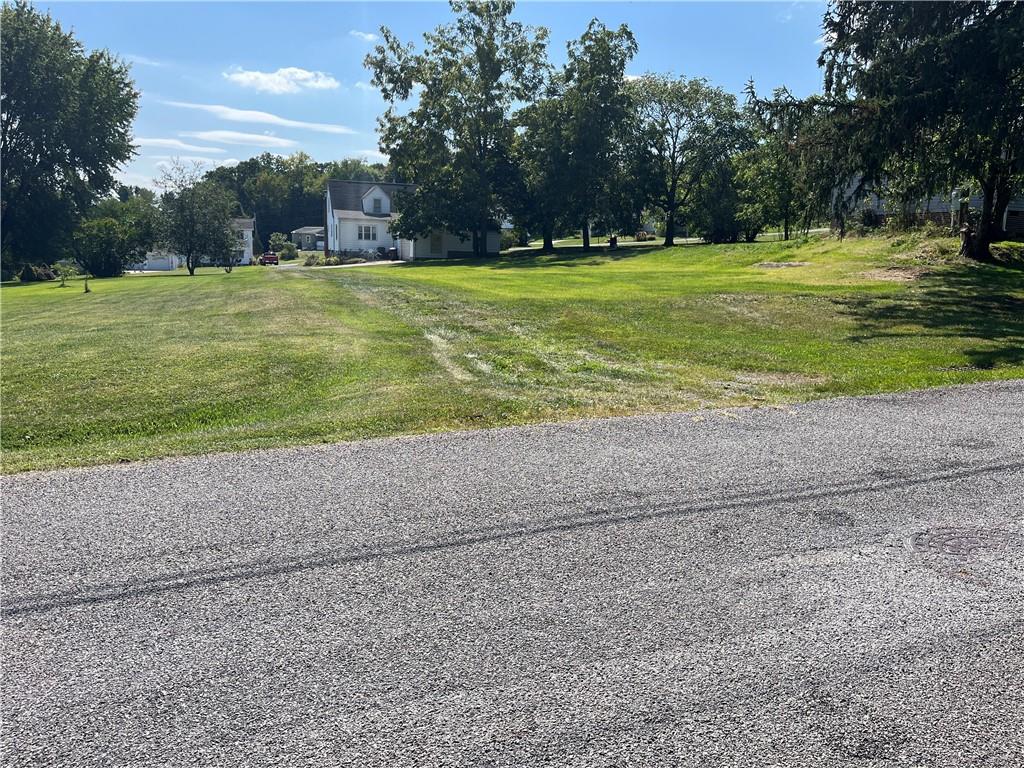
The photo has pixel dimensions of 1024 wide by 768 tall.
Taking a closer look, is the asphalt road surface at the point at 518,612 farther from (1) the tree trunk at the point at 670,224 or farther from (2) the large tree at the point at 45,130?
(2) the large tree at the point at 45,130

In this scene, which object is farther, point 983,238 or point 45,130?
point 45,130

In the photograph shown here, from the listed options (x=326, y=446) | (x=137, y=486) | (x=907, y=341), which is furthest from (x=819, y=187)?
(x=137, y=486)

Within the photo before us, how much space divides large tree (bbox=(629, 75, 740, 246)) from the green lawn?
28.1 metres

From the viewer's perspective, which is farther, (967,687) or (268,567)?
(268,567)

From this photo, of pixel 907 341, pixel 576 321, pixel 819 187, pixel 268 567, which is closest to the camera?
A: pixel 268 567

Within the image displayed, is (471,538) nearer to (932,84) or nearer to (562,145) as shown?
(932,84)

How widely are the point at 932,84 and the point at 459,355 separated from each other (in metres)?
12.2

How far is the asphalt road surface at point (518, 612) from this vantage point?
2771 mm

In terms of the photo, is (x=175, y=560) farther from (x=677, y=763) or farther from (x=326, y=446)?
(x=677, y=763)

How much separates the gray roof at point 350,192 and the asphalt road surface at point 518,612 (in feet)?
198

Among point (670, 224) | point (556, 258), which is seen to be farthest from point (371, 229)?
point (670, 224)

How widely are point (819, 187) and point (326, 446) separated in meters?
16.6

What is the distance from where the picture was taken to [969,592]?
12.4ft

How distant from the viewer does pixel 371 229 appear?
62.0 meters
